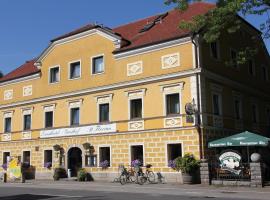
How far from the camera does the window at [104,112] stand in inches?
1180

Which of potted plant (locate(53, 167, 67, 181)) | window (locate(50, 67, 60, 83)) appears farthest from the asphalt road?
window (locate(50, 67, 60, 83))

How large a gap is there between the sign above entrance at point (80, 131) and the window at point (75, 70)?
13.9 feet

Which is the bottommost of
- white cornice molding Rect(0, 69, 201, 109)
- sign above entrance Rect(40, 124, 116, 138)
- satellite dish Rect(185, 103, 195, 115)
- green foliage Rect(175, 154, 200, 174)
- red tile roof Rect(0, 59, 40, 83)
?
green foliage Rect(175, 154, 200, 174)

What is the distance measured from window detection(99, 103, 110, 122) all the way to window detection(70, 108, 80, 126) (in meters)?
2.37

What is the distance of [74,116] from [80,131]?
165cm

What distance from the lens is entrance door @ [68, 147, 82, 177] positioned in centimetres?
3150

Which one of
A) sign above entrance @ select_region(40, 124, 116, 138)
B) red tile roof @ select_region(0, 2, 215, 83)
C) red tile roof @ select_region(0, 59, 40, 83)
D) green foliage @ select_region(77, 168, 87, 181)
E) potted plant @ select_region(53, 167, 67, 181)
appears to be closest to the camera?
red tile roof @ select_region(0, 2, 215, 83)

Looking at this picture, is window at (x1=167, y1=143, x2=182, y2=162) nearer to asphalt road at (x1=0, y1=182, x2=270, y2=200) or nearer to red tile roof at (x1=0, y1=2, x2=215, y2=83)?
asphalt road at (x1=0, y1=182, x2=270, y2=200)

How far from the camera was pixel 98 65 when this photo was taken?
31.3 m

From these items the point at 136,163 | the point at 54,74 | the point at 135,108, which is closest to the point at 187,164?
the point at 136,163

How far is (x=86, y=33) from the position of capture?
32.1m

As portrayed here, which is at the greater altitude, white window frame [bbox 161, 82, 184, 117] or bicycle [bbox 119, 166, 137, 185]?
white window frame [bbox 161, 82, 184, 117]

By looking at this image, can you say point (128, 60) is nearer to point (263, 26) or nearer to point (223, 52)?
point (223, 52)

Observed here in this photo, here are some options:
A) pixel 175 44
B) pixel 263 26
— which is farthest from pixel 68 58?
pixel 263 26
